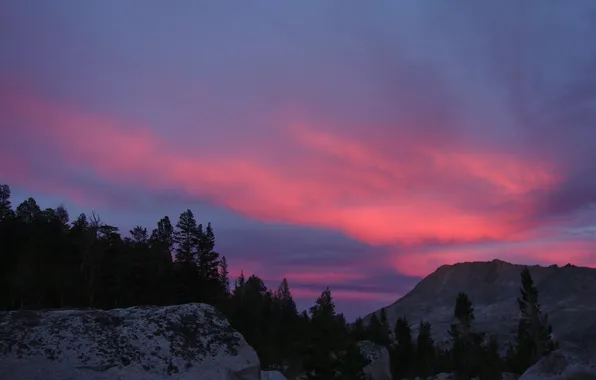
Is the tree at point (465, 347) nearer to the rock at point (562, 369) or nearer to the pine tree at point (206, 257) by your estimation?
the pine tree at point (206, 257)

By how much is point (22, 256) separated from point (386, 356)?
48218 mm

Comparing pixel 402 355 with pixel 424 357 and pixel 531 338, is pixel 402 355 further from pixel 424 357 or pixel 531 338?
pixel 531 338

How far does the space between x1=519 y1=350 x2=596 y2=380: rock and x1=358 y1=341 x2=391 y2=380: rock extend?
42244 millimetres

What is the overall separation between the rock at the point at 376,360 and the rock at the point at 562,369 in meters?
42.2

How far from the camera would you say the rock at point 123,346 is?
40.6 ft

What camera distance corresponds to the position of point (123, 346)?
43.9ft

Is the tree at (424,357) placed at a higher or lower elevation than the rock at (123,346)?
lower

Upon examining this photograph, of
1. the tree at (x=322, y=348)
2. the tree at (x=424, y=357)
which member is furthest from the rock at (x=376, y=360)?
the tree at (x=322, y=348)

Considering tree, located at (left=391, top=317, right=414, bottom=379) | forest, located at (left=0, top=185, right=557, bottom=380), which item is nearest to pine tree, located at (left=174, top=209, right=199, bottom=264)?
forest, located at (left=0, top=185, right=557, bottom=380)

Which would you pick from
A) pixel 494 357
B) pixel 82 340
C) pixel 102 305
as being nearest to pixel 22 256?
pixel 102 305

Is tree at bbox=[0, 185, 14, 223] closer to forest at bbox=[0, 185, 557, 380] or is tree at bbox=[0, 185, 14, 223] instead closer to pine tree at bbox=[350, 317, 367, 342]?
forest at bbox=[0, 185, 557, 380]

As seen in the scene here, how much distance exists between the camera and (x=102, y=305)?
6994cm

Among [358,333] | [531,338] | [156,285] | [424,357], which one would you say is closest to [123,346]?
[156,285]

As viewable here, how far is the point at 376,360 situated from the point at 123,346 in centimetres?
6582
